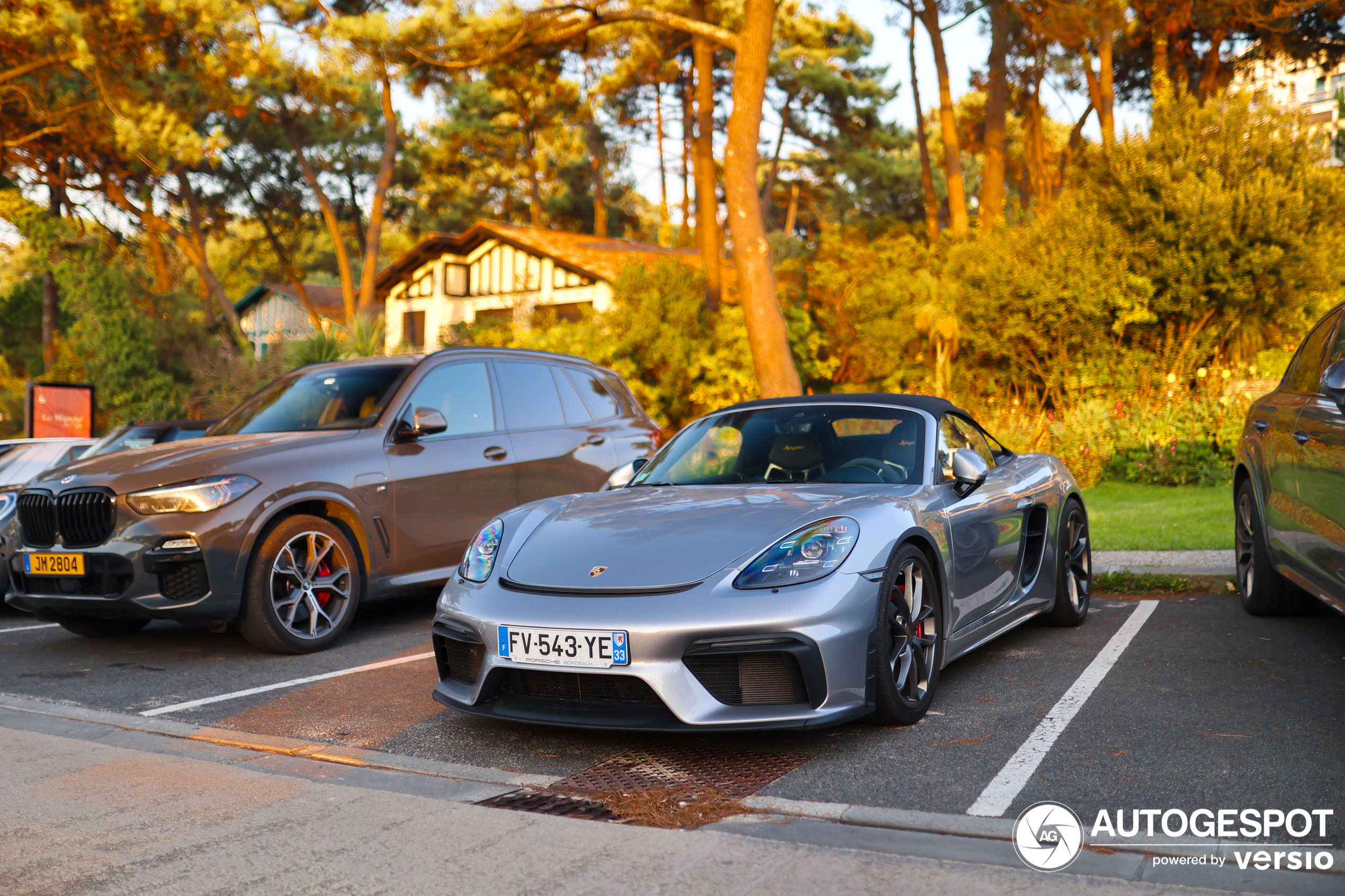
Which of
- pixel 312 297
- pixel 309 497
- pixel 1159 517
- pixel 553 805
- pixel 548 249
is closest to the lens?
pixel 553 805

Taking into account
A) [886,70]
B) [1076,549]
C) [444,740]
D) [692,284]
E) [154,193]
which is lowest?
[444,740]

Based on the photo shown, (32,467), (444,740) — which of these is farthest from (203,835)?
(32,467)

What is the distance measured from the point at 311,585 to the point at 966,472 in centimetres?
378

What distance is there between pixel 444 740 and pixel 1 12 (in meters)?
21.5

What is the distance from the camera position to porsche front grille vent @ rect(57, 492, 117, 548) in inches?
246

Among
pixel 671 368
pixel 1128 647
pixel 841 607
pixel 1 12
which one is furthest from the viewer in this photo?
pixel 671 368

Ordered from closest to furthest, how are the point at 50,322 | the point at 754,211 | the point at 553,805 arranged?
the point at 553,805, the point at 754,211, the point at 50,322

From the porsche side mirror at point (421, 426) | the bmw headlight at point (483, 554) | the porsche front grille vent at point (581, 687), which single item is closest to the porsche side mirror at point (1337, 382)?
the porsche front grille vent at point (581, 687)

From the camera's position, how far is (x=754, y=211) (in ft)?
52.6

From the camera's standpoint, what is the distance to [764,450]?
18.3ft

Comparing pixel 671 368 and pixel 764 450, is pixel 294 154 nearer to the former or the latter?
pixel 671 368

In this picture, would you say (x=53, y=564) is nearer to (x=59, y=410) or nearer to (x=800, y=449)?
(x=800, y=449)

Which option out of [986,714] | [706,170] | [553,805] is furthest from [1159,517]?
[706,170]

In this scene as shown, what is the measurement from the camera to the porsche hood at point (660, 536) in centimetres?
429
